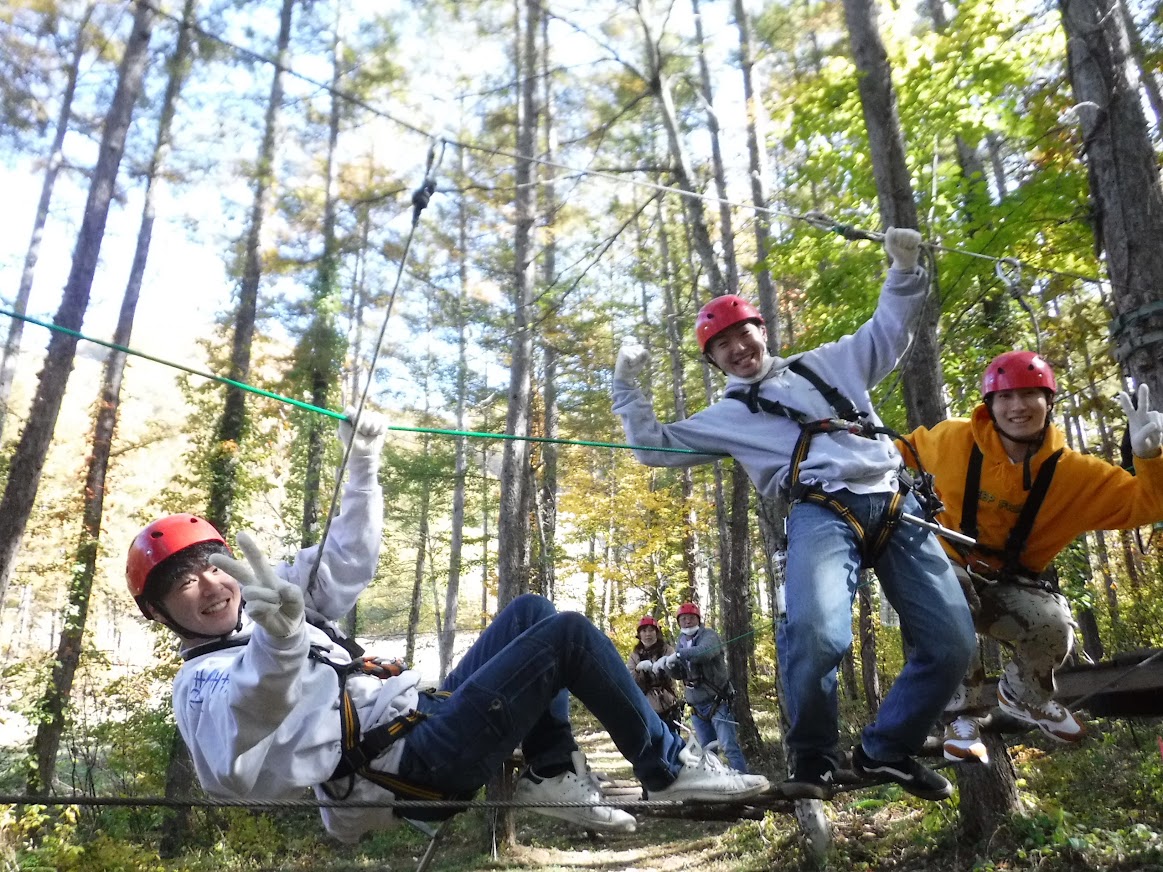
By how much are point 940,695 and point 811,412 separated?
3.37ft

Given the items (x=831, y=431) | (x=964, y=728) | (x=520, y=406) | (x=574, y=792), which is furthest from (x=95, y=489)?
(x=964, y=728)

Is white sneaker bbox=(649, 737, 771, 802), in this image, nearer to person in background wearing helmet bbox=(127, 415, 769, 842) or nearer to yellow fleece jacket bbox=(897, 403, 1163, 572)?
person in background wearing helmet bbox=(127, 415, 769, 842)

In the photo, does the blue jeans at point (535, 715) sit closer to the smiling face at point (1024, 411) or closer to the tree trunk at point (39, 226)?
the smiling face at point (1024, 411)

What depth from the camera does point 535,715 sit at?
93.0 inches

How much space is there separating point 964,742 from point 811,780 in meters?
0.95

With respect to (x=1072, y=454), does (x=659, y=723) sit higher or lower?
lower

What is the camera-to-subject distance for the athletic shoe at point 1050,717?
3.22 meters

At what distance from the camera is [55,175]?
1405cm

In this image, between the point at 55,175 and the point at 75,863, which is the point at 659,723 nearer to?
the point at 75,863

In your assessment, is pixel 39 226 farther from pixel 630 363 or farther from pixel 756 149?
pixel 630 363

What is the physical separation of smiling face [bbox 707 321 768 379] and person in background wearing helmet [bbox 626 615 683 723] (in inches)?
209

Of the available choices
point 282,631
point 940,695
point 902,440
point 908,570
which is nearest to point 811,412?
point 902,440

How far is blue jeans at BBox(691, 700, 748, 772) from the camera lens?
7941 mm

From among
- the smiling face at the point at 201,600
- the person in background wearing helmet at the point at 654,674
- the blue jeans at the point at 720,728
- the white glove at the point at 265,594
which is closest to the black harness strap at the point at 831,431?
the white glove at the point at 265,594
